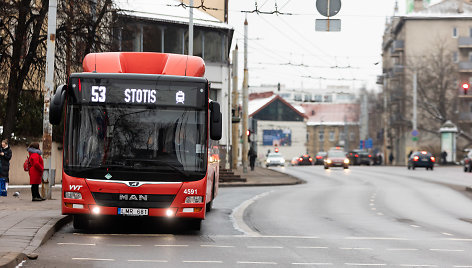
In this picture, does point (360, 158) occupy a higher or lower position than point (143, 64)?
lower

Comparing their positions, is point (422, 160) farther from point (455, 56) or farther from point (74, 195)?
point (74, 195)

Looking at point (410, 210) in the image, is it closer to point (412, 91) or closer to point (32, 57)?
point (32, 57)

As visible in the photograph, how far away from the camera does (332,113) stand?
15312cm

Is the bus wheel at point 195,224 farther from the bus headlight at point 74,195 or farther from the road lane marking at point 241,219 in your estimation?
the bus headlight at point 74,195

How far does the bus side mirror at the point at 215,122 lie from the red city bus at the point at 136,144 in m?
0.02

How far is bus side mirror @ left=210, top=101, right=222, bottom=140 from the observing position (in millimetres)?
15078

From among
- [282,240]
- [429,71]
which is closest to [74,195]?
[282,240]

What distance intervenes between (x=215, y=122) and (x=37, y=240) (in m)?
3.83

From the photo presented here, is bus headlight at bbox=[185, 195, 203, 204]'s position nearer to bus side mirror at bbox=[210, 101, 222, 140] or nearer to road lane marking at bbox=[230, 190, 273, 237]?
bus side mirror at bbox=[210, 101, 222, 140]

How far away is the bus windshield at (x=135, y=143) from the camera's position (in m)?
14.9

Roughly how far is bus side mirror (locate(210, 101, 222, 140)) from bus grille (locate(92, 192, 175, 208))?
1332 millimetres

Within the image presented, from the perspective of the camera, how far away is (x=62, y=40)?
2692cm

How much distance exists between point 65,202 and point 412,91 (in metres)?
81.3

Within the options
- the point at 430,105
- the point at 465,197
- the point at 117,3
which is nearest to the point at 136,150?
the point at 117,3
